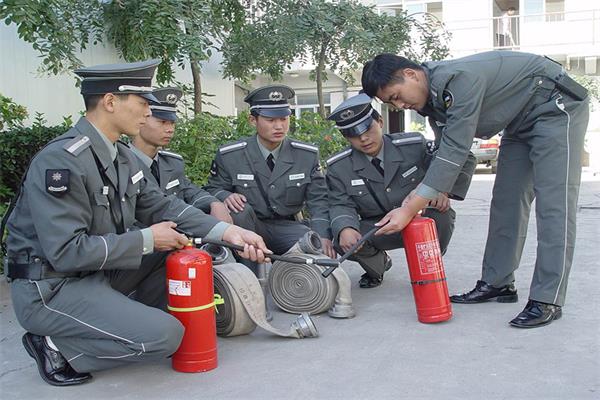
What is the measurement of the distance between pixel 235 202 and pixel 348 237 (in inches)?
33.1

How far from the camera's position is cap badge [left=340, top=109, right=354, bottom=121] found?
4.45 meters

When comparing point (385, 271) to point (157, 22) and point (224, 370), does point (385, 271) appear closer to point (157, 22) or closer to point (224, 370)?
point (224, 370)

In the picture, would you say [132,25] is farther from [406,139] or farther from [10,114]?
[406,139]

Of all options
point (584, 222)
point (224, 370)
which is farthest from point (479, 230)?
point (224, 370)

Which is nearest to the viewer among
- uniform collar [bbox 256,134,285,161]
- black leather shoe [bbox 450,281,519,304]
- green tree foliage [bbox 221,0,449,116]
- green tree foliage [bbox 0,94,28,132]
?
black leather shoe [bbox 450,281,519,304]

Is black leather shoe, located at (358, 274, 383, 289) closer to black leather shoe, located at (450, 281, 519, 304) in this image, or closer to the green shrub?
black leather shoe, located at (450, 281, 519, 304)

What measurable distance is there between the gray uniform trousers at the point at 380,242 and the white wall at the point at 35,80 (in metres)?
3.75

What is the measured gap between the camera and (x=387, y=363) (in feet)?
10.8

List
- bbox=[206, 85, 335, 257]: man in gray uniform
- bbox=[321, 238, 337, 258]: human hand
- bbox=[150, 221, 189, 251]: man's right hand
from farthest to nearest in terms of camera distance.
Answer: bbox=[206, 85, 335, 257]: man in gray uniform < bbox=[321, 238, 337, 258]: human hand < bbox=[150, 221, 189, 251]: man's right hand

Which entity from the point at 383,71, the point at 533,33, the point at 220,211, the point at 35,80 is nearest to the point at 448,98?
the point at 383,71

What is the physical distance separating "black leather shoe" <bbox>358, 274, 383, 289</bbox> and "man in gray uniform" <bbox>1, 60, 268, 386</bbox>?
208 cm

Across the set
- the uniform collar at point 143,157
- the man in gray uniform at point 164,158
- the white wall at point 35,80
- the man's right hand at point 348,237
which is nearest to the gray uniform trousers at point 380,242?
the man's right hand at point 348,237

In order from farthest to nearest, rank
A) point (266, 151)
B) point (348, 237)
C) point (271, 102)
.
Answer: point (266, 151)
point (271, 102)
point (348, 237)

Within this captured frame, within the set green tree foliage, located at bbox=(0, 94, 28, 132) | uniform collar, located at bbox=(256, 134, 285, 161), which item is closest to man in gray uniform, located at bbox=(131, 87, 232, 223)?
uniform collar, located at bbox=(256, 134, 285, 161)
